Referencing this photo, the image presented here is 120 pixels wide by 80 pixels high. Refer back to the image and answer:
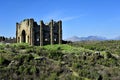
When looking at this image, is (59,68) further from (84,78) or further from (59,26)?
(59,26)

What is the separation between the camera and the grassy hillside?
56.8 meters

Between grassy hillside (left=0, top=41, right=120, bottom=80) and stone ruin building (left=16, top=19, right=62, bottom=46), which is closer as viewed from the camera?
grassy hillside (left=0, top=41, right=120, bottom=80)

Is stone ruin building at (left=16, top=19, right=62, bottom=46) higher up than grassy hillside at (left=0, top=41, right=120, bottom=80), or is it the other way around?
stone ruin building at (left=16, top=19, right=62, bottom=46)

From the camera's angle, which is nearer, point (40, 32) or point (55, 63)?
point (55, 63)

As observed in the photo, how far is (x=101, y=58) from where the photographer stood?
67.8 meters

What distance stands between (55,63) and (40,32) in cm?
1233

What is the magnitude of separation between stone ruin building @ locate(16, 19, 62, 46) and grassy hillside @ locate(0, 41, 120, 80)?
2.16m

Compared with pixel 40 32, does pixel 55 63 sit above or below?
below

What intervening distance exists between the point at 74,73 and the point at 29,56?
8.26 m

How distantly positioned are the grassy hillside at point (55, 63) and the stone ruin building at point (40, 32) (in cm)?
216

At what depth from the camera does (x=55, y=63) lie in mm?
61188

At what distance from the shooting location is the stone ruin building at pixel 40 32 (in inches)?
2805

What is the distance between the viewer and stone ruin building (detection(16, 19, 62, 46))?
71250 mm

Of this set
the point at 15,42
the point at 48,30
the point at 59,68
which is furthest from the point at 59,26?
the point at 59,68
